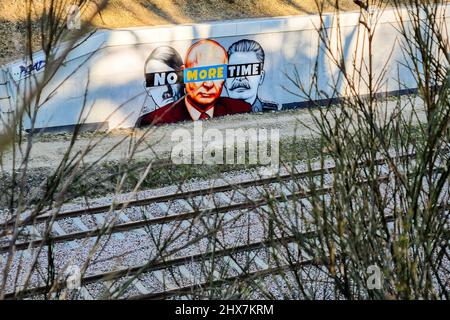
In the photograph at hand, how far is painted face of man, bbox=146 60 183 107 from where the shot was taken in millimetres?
22984

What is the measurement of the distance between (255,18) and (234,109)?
10.9 feet

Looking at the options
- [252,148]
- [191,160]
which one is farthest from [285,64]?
[191,160]

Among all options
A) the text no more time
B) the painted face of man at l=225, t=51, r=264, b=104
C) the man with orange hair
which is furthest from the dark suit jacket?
the text no more time

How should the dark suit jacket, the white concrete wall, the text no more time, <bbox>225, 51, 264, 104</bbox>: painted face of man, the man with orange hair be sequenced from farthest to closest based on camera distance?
<bbox>225, 51, 264, 104</bbox>: painted face of man, the man with orange hair, the dark suit jacket, the text no more time, the white concrete wall

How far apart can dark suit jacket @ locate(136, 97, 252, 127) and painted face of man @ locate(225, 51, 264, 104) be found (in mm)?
195

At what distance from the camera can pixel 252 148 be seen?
2019 centimetres

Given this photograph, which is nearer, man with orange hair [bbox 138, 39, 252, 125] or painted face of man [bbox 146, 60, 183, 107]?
painted face of man [bbox 146, 60, 183, 107]

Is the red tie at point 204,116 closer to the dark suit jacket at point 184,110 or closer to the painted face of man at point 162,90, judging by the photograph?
the dark suit jacket at point 184,110

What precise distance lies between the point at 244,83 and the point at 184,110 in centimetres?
216

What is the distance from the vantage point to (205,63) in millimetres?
23891

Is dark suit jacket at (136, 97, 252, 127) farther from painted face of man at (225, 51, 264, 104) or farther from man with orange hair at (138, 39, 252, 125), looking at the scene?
painted face of man at (225, 51, 264, 104)

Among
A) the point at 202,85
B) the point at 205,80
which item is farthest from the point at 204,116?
the point at 205,80

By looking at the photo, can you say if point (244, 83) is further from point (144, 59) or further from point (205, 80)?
point (144, 59)
